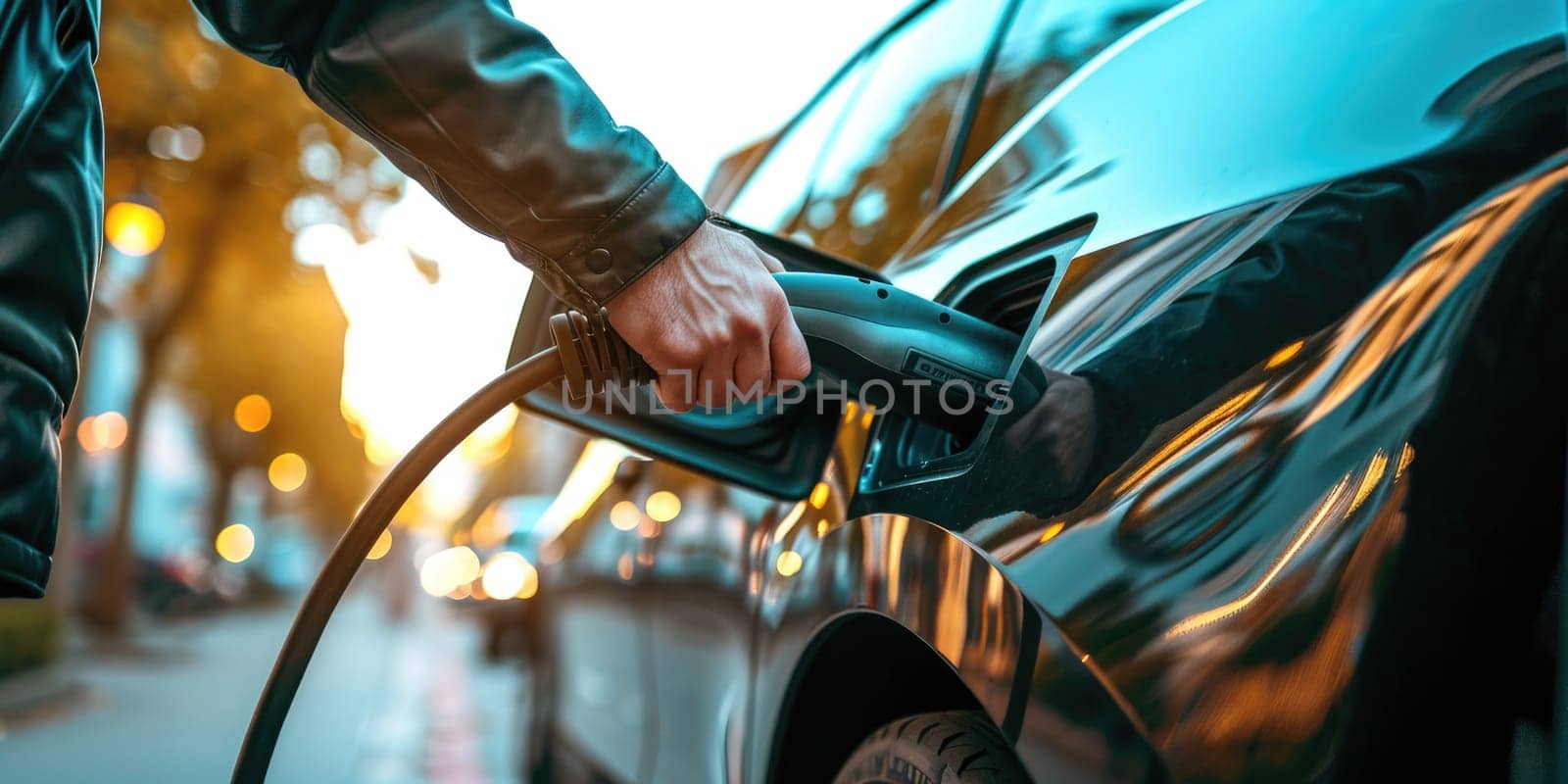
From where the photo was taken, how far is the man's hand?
1.27 meters

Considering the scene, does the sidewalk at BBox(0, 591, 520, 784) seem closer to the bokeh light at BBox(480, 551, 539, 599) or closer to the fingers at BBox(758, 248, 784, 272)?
the bokeh light at BBox(480, 551, 539, 599)

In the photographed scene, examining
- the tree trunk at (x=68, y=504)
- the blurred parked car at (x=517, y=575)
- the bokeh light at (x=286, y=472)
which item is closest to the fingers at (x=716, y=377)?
the blurred parked car at (x=517, y=575)

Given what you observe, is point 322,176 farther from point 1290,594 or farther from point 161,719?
point 1290,594

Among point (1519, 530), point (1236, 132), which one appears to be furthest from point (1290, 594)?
point (1236, 132)

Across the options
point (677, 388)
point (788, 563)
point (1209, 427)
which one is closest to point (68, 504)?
point (788, 563)

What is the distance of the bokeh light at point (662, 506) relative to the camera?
2.29 metres

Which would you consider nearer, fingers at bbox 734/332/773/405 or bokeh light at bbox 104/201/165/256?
fingers at bbox 734/332/773/405

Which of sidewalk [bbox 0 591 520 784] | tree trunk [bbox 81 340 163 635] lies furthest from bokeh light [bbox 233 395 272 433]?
sidewalk [bbox 0 591 520 784]

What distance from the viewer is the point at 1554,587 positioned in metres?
0.92

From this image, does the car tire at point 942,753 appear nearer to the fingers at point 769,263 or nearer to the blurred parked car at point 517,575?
the fingers at point 769,263

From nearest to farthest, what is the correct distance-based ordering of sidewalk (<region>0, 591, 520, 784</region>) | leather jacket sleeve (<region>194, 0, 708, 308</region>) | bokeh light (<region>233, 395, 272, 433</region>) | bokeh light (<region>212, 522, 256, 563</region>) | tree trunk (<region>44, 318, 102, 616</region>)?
leather jacket sleeve (<region>194, 0, 708, 308</region>) → sidewalk (<region>0, 591, 520, 784</region>) → tree trunk (<region>44, 318, 102, 616</region>) → bokeh light (<region>233, 395, 272, 433</region>) → bokeh light (<region>212, 522, 256, 563</region>)

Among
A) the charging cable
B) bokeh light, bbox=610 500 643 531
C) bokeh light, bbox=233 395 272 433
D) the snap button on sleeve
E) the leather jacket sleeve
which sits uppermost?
bokeh light, bbox=233 395 272 433

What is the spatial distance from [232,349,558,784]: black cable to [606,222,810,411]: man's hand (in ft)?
0.89

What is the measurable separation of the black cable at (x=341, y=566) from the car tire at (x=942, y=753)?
1.92ft
